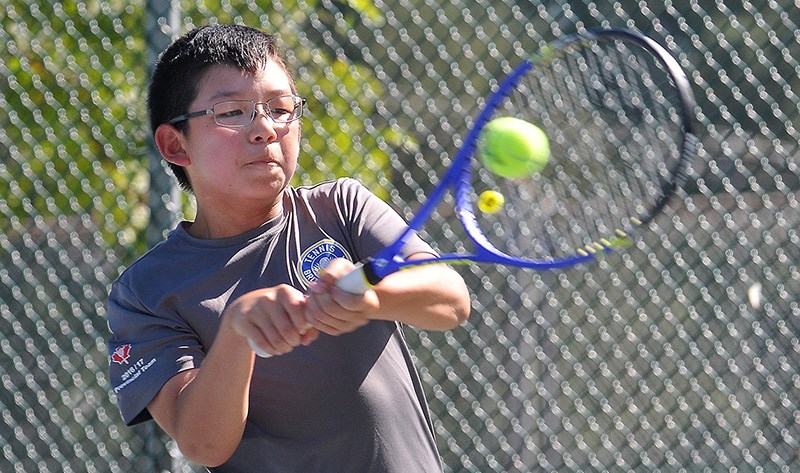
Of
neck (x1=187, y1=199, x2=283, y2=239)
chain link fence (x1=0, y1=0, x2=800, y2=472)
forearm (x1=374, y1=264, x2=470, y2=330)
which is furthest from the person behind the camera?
chain link fence (x1=0, y1=0, x2=800, y2=472)

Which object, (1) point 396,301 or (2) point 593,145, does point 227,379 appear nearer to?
(1) point 396,301

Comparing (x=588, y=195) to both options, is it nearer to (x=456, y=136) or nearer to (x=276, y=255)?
(x=276, y=255)

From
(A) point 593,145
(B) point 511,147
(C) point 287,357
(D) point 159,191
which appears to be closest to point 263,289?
(C) point 287,357

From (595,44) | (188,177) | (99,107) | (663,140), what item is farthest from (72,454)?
(595,44)

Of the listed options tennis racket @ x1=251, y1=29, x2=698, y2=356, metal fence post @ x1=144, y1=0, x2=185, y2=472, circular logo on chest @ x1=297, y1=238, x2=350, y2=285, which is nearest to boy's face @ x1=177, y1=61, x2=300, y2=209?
circular logo on chest @ x1=297, y1=238, x2=350, y2=285

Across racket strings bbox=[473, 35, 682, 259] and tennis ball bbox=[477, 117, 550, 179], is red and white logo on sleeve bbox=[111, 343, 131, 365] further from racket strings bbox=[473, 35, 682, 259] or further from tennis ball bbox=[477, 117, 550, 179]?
racket strings bbox=[473, 35, 682, 259]

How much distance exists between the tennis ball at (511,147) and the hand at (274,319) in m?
0.49

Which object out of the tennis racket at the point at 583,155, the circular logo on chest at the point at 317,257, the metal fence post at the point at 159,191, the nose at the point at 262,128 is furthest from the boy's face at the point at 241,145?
the metal fence post at the point at 159,191

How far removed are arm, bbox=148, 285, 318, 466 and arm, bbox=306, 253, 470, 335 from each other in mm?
35

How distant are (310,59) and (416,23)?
0.38m

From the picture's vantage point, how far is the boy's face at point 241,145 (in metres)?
1.99

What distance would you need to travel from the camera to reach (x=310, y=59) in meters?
3.80

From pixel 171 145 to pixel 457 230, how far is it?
1865 millimetres

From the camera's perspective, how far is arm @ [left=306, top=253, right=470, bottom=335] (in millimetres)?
1674
